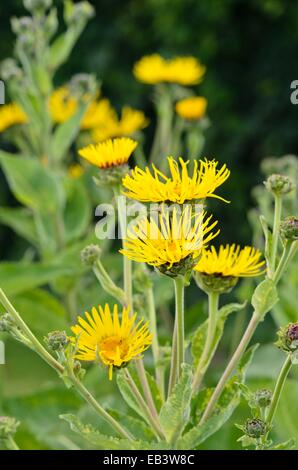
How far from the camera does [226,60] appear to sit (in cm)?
375

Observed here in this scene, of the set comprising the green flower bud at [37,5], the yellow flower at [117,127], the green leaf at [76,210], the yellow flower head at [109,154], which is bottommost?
the yellow flower head at [109,154]

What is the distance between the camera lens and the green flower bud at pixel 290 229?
0.61m

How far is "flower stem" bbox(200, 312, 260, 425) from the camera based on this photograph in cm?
62

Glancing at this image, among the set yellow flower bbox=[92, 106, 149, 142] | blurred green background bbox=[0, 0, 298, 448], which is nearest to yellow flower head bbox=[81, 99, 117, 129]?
yellow flower bbox=[92, 106, 149, 142]

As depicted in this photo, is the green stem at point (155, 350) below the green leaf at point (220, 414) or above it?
above

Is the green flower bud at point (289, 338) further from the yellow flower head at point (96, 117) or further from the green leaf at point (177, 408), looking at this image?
the yellow flower head at point (96, 117)

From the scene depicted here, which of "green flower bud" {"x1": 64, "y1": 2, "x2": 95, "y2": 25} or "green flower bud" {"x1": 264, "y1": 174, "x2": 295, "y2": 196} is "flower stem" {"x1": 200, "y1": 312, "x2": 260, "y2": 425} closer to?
"green flower bud" {"x1": 264, "y1": 174, "x2": 295, "y2": 196}

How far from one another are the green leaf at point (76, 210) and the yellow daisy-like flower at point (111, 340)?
2.85 ft

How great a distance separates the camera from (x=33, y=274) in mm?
1176

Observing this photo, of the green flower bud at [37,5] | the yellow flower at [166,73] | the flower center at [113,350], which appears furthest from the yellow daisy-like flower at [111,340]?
the yellow flower at [166,73]

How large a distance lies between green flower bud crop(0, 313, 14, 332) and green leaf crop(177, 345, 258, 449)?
0.16 metres

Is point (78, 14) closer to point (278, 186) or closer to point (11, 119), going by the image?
point (11, 119)

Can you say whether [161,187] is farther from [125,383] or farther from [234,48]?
[234,48]

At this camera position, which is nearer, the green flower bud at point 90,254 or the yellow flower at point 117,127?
the green flower bud at point 90,254
